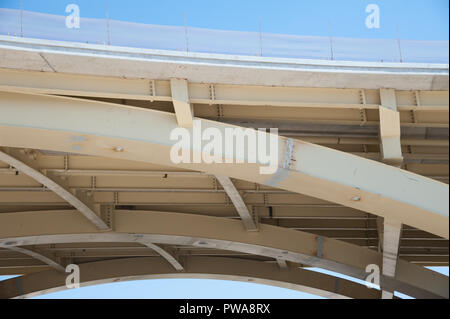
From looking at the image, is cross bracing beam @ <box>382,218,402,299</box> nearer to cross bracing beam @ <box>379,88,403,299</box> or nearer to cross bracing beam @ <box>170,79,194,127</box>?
cross bracing beam @ <box>379,88,403,299</box>

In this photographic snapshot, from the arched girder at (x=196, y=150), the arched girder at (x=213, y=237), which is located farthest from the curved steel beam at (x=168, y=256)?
the arched girder at (x=196, y=150)

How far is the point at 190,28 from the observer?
1435cm

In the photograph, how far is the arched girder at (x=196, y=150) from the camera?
13539 millimetres

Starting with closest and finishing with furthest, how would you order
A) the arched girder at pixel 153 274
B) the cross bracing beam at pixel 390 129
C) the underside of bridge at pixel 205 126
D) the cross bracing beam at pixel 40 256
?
the underside of bridge at pixel 205 126, the cross bracing beam at pixel 390 129, the cross bracing beam at pixel 40 256, the arched girder at pixel 153 274

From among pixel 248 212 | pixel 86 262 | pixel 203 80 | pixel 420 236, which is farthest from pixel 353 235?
pixel 203 80

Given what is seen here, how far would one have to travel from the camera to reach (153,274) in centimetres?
2908

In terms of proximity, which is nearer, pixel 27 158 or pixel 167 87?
pixel 167 87

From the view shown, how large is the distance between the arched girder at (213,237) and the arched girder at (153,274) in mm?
5290

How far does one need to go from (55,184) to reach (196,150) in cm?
684

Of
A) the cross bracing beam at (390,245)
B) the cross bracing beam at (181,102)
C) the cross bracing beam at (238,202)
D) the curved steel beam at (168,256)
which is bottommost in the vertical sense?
the cross bracing beam at (390,245)

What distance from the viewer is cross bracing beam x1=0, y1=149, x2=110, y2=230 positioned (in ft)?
56.0

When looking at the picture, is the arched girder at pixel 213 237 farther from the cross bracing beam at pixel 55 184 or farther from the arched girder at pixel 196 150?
the arched girder at pixel 196 150
